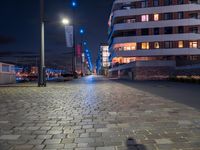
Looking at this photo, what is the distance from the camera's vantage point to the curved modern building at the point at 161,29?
5706cm

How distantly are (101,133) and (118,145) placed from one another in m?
1.03

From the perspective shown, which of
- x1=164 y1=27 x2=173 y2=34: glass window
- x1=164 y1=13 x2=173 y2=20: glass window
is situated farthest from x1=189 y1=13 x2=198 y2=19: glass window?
x1=164 y1=27 x2=173 y2=34: glass window

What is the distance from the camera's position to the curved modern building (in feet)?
187

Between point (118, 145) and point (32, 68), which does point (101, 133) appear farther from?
point (32, 68)

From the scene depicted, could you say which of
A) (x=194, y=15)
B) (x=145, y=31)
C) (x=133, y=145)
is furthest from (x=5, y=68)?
(x=194, y=15)

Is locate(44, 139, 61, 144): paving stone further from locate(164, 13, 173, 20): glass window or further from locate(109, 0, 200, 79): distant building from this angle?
locate(164, 13, 173, 20): glass window

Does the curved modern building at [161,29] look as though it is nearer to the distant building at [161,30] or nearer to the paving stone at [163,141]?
the distant building at [161,30]

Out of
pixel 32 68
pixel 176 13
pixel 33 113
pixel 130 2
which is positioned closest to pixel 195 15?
pixel 176 13

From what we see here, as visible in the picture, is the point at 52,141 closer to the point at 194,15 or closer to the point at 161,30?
the point at 161,30

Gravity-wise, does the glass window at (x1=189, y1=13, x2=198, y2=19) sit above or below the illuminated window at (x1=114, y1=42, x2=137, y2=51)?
above

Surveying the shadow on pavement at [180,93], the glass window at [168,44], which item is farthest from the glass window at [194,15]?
the shadow on pavement at [180,93]

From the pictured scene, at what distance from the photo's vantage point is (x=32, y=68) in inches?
4870

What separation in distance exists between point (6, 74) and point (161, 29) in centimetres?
3867

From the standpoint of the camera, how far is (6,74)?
2914 cm
